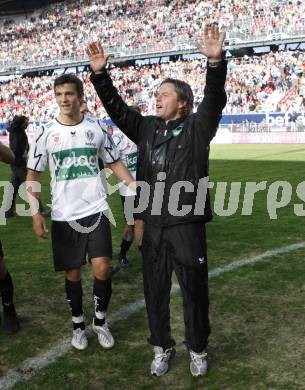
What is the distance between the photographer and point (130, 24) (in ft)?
164

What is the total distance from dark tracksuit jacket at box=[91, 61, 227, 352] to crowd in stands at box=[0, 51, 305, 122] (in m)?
28.2

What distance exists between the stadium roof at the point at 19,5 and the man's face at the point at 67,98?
63.3m

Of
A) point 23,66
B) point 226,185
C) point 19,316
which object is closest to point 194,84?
point 23,66

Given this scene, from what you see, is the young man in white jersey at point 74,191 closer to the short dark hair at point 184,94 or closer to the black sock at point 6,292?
the black sock at point 6,292

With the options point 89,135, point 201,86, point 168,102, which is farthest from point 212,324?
point 201,86

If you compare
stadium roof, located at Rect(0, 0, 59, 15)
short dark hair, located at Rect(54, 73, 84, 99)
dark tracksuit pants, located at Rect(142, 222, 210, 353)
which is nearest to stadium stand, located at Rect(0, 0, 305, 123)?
stadium roof, located at Rect(0, 0, 59, 15)

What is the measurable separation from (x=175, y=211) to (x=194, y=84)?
36656mm

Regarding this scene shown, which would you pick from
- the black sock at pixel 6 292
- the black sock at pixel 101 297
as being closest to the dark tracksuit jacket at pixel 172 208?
the black sock at pixel 101 297

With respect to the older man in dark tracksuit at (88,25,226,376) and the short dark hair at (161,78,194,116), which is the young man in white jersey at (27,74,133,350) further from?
the short dark hair at (161,78,194,116)

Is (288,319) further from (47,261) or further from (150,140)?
(47,261)

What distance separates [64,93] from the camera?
13.1ft

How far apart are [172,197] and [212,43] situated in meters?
1.05

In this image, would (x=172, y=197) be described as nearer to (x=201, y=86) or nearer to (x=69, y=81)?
(x=69, y=81)

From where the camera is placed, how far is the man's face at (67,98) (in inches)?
157
